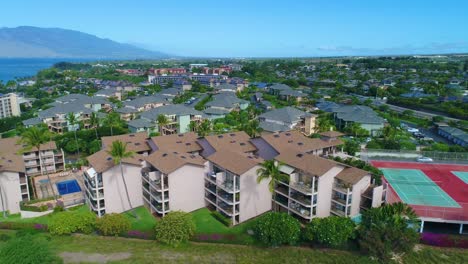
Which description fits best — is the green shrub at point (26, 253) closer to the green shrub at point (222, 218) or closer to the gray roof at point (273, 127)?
the green shrub at point (222, 218)

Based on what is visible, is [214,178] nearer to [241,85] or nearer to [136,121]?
[136,121]

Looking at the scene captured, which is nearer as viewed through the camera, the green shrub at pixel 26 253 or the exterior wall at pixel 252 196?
the green shrub at pixel 26 253

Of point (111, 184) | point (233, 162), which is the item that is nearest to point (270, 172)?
point (233, 162)

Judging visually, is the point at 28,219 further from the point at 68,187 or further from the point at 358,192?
the point at 358,192

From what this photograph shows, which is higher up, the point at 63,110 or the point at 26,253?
the point at 63,110

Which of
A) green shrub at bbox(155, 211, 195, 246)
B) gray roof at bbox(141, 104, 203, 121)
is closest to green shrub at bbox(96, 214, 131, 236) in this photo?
green shrub at bbox(155, 211, 195, 246)

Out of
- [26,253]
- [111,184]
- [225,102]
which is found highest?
[225,102]

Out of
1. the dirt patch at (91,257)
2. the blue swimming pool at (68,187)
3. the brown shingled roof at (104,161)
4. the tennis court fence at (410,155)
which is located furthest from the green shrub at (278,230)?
the blue swimming pool at (68,187)
